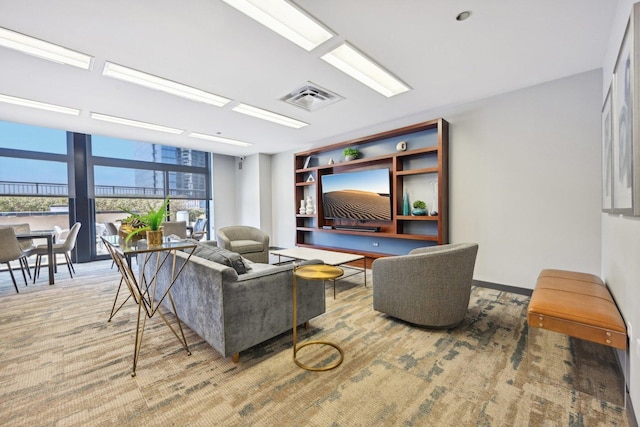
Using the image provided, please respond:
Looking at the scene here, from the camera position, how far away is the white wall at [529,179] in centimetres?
295

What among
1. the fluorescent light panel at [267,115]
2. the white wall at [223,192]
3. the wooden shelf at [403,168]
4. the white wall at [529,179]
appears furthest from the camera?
the white wall at [223,192]

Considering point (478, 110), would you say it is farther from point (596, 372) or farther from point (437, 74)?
point (596, 372)

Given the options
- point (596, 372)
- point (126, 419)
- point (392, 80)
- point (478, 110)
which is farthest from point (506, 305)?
point (126, 419)

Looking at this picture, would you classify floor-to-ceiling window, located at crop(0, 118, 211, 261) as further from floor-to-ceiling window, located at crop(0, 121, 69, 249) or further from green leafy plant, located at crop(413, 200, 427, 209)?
green leafy plant, located at crop(413, 200, 427, 209)

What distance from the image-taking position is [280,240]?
275 inches

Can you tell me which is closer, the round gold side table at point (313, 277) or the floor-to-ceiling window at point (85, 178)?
the round gold side table at point (313, 277)

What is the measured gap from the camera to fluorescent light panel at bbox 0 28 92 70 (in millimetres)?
2279

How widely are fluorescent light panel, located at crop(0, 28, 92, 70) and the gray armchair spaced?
12.1 ft

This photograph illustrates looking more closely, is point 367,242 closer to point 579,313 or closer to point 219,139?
point 579,313

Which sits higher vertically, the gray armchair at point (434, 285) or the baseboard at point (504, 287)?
the gray armchair at point (434, 285)

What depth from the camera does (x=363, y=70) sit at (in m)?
2.97

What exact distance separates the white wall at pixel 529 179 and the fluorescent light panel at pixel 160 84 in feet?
11.0

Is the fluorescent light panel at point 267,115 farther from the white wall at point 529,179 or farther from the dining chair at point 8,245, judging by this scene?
the dining chair at point 8,245

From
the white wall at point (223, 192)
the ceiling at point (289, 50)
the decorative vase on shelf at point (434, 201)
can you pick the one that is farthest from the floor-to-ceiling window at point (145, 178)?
the decorative vase on shelf at point (434, 201)
